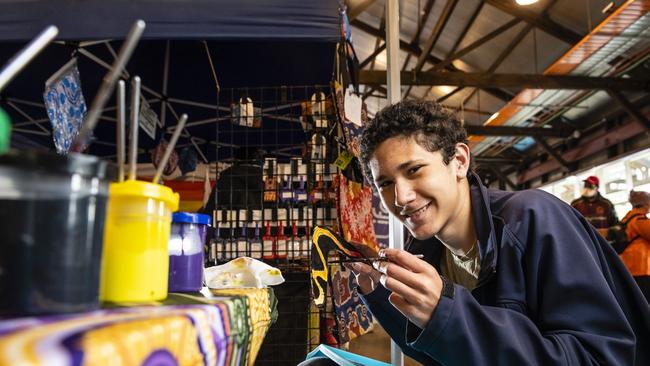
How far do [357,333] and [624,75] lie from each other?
733 centimetres

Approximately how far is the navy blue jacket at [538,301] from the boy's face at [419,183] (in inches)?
4.0

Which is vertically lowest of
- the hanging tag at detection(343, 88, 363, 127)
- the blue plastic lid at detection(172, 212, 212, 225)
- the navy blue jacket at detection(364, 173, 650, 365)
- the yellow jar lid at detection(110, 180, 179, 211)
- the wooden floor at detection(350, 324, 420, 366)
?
the wooden floor at detection(350, 324, 420, 366)

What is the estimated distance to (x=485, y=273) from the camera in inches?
46.8

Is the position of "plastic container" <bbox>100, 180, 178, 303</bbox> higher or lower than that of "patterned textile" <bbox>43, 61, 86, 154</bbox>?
lower

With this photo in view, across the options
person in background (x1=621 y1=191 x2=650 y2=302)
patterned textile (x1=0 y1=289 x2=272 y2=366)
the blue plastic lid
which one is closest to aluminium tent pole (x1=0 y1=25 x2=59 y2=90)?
patterned textile (x1=0 y1=289 x2=272 y2=366)

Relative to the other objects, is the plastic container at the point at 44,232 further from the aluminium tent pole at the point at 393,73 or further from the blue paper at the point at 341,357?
the aluminium tent pole at the point at 393,73

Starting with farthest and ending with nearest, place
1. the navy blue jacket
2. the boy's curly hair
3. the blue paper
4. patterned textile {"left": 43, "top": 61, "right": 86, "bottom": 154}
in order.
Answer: patterned textile {"left": 43, "top": 61, "right": 86, "bottom": 154}
the boy's curly hair
the blue paper
the navy blue jacket

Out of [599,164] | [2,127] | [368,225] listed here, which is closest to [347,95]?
[368,225]

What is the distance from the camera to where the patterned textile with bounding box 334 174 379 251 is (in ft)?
7.50

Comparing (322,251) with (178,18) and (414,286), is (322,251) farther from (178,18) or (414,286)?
(178,18)

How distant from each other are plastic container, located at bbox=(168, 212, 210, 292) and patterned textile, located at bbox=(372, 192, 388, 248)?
7.25ft

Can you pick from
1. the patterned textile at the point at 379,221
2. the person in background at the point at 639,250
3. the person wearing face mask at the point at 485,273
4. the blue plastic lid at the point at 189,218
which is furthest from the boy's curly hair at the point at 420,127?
the person in background at the point at 639,250

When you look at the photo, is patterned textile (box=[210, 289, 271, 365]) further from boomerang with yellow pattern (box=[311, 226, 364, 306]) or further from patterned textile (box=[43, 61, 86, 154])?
patterned textile (box=[43, 61, 86, 154])

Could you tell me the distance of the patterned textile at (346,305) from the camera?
207 centimetres
